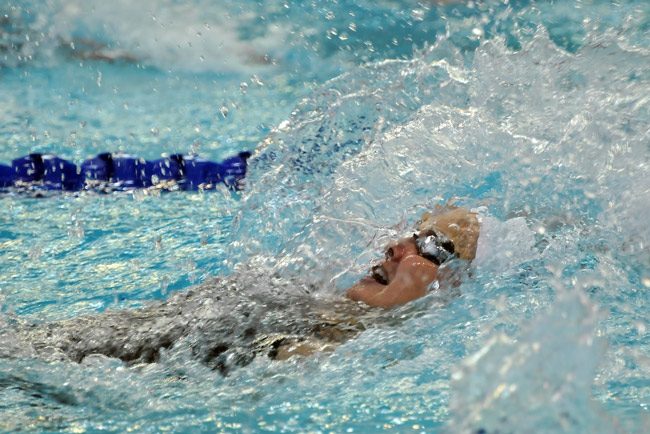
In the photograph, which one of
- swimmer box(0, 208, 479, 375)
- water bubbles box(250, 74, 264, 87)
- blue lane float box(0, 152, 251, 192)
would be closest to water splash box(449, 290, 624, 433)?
swimmer box(0, 208, 479, 375)

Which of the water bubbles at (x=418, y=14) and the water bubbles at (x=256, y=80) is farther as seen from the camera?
the water bubbles at (x=418, y=14)

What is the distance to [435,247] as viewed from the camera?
2.26 meters

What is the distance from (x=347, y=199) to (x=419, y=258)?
720mm

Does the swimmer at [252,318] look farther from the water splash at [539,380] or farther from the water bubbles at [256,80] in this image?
the water bubbles at [256,80]

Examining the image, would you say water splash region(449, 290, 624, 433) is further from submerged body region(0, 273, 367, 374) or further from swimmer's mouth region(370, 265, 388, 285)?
swimmer's mouth region(370, 265, 388, 285)

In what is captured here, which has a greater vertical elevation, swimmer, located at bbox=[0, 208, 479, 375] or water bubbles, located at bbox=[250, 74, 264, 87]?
water bubbles, located at bbox=[250, 74, 264, 87]

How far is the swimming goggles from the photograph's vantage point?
2.25 metres

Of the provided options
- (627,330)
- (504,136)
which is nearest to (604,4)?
(504,136)

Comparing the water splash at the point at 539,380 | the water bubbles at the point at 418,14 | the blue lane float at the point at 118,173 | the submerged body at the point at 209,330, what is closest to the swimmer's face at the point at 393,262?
the submerged body at the point at 209,330

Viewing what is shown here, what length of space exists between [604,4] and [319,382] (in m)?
4.77

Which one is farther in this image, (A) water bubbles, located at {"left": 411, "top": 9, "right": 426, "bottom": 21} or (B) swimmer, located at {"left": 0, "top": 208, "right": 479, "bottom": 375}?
(A) water bubbles, located at {"left": 411, "top": 9, "right": 426, "bottom": 21}

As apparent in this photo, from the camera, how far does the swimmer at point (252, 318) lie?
6.31ft

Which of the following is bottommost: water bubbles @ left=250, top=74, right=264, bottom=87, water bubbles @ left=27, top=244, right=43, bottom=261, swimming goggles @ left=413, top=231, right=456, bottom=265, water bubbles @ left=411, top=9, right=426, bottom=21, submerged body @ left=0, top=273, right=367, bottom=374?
water bubbles @ left=27, top=244, right=43, bottom=261

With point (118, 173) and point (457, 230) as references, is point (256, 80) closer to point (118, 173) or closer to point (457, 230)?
point (118, 173)
